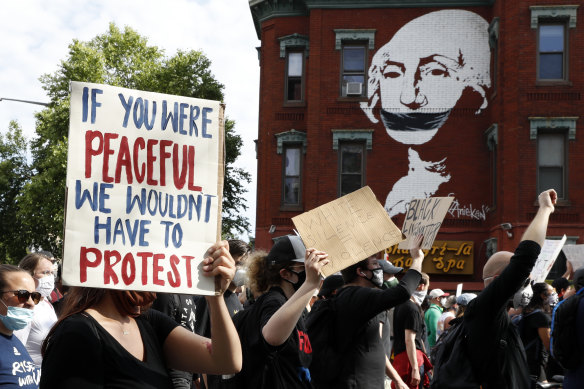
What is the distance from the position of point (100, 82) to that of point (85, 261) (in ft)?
116

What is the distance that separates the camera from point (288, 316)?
436cm

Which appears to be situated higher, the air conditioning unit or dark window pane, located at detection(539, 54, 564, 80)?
dark window pane, located at detection(539, 54, 564, 80)

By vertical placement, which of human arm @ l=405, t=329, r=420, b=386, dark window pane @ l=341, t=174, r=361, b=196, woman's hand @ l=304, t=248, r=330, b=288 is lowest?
human arm @ l=405, t=329, r=420, b=386

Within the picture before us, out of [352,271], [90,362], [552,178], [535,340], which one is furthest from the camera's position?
[552,178]

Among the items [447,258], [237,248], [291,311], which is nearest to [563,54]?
[447,258]

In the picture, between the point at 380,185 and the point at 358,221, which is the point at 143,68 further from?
the point at 358,221

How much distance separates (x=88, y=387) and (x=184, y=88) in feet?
126

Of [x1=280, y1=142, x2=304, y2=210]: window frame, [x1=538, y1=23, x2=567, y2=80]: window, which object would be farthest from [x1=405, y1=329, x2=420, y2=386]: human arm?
[x1=280, y1=142, x2=304, y2=210]: window frame

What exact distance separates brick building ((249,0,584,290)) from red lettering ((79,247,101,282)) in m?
22.8

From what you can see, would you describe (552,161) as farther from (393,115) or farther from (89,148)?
(89,148)

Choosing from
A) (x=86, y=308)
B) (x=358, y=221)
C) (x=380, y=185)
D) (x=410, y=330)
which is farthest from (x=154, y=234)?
(x=380, y=185)

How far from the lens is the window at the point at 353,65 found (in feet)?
87.7

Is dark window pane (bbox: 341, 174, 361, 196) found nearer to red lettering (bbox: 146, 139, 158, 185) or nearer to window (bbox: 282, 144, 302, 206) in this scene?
window (bbox: 282, 144, 302, 206)

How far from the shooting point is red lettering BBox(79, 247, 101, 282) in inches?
119
